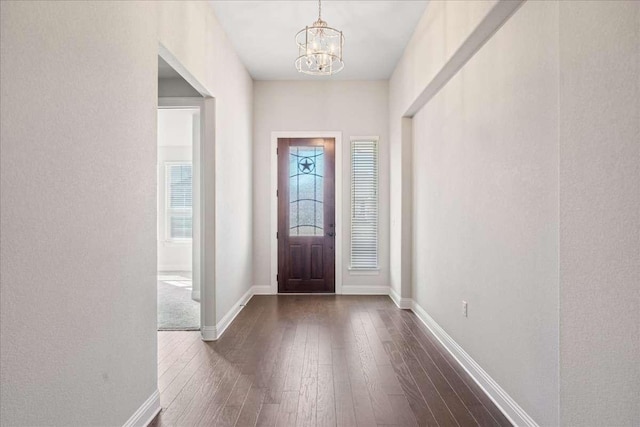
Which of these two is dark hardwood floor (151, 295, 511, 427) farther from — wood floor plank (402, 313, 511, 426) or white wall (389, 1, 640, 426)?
white wall (389, 1, 640, 426)

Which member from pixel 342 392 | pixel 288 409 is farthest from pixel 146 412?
pixel 342 392

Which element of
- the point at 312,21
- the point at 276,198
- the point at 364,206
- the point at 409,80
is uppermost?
the point at 312,21

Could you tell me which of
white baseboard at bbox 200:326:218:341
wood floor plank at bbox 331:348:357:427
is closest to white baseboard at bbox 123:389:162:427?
wood floor plank at bbox 331:348:357:427

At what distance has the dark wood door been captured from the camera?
19.5ft

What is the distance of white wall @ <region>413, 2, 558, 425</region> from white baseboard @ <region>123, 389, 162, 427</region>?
2106 mm

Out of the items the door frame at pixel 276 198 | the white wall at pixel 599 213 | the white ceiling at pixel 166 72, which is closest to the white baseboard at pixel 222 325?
the door frame at pixel 276 198

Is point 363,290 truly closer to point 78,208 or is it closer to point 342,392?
point 342,392

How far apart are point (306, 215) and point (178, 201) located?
12.9 feet

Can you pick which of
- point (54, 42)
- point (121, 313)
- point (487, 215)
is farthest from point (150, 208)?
point (487, 215)

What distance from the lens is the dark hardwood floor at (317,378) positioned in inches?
94.4

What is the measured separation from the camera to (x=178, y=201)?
28.6 ft

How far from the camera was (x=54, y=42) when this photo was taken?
1568 mm

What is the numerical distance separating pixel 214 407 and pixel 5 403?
137 centimetres

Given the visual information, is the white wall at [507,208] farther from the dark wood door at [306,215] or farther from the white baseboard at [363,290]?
the dark wood door at [306,215]
